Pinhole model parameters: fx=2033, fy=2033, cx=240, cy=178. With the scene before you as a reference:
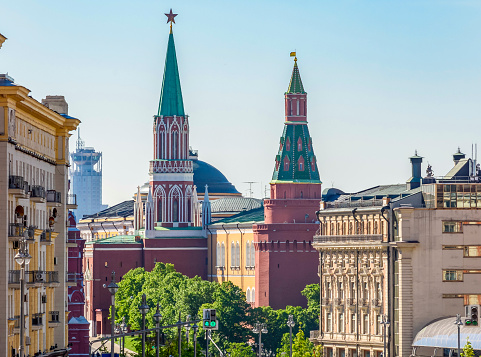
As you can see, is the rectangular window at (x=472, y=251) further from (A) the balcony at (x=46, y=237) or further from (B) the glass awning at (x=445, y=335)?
(A) the balcony at (x=46, y=237)

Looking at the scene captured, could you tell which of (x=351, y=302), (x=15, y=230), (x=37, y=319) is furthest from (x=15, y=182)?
(x=351, y=302)

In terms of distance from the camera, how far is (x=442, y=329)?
509 ft

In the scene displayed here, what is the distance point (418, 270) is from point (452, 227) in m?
4.39

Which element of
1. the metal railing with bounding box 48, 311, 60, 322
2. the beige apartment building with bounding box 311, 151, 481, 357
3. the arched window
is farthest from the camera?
the arched window

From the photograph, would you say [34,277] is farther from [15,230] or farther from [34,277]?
[15,230]

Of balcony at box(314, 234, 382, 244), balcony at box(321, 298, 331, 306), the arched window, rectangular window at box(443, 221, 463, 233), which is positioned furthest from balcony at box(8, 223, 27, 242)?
balcony at box(321, 298, 331, 306)

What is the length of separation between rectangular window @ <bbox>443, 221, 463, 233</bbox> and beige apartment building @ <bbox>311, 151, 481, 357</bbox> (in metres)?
0.08

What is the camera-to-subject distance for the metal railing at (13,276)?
8993cm

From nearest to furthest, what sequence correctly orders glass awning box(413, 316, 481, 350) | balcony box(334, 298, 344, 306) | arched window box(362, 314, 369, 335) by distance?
glass awning box(413, 316, 481, 350), arched window box(362, 314, 369, 335), balcony box(334, 298, 344, 306)

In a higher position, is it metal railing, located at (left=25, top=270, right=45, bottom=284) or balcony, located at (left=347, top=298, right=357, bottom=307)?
metal railing, located at (left=25, top=270, right=45, bottom=284)

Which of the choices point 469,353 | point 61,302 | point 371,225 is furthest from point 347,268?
point 61,302

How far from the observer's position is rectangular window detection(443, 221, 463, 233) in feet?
533

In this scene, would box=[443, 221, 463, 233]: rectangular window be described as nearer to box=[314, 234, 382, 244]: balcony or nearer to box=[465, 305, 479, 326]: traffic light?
box=[314, 234, 382, 244]: balcony

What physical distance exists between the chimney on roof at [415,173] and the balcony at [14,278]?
331ft
